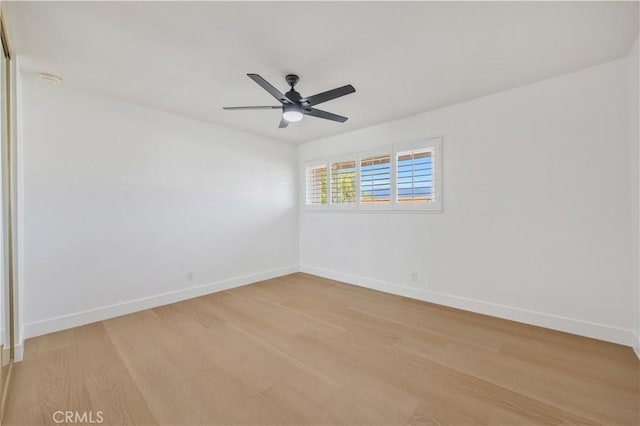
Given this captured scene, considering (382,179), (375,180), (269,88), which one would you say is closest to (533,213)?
(382,179)

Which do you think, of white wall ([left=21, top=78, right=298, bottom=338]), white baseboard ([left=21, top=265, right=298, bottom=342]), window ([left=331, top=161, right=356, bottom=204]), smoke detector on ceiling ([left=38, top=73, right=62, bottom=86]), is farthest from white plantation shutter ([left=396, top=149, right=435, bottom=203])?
smoke detector on ceiling ([left=38, top=73, right=62, bottom=86])

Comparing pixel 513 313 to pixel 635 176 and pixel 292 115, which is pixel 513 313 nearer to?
pixel 635 176

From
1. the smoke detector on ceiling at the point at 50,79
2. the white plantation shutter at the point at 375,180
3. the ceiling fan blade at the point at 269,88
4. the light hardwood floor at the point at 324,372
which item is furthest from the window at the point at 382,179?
the smoke detector on ceiling at the point at 50,79

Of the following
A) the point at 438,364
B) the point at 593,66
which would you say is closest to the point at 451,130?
the point at 593,66

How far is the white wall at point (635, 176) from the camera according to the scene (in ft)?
7.23

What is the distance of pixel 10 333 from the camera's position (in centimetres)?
209

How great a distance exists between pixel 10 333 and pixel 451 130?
4.67 metres

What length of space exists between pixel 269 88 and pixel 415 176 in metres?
2.34

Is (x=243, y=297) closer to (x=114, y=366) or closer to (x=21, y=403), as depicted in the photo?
(x=114, y=366)

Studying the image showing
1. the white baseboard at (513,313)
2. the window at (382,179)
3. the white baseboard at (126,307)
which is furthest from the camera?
the window at (382,179)

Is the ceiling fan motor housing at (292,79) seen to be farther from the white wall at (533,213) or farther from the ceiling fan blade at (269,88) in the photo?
the white wall at (533,213)

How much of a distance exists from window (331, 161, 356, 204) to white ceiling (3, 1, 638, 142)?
160 centimetres

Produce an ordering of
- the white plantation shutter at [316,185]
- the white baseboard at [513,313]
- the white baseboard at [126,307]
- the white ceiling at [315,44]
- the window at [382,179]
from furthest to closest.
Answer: the white plantation shutter at [316,185]
the window at [382,179]
the white baseboard at [126,307]
the white baseboard at [513,313]
the white ceiling at [315,44]

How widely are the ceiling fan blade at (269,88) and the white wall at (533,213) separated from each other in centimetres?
204
